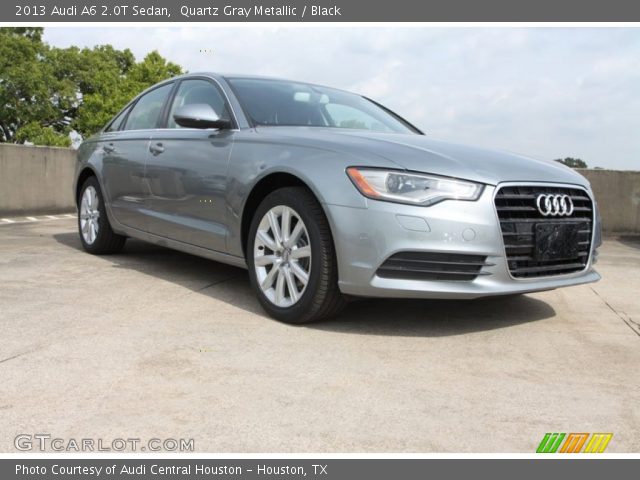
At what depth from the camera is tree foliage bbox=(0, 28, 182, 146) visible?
137 feet

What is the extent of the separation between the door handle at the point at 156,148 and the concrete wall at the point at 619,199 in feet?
24.2

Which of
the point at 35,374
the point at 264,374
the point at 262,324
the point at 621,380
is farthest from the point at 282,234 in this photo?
the point at 621,380

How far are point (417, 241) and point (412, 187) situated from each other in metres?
0.27

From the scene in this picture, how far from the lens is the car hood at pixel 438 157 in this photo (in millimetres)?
3439

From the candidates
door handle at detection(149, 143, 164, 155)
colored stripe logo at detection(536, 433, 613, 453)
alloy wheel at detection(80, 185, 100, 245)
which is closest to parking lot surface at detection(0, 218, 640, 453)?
colored stripe logo at detection(536, 433, 613, 453)

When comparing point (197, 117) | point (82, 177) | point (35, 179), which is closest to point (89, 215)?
point (82, 177)

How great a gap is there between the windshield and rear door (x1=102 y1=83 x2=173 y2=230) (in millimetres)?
1044

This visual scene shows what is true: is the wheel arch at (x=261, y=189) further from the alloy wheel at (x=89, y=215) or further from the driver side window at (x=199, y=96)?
the alloy wheel at (x=89, y=215)

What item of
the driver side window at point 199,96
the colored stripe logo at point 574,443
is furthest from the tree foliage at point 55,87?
the colored stripe logo at point 574,443

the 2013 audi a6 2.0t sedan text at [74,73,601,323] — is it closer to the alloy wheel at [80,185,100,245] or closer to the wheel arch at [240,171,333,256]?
the wheel arch at [240,171,333,256]

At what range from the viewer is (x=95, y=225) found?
241 inches

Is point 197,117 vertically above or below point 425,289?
above

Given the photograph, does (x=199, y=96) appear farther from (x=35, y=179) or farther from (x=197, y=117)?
(x=35, y=179)

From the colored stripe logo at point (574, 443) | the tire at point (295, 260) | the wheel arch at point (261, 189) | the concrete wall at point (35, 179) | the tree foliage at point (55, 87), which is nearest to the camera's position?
the colored stripe logo at point (574, 443)
